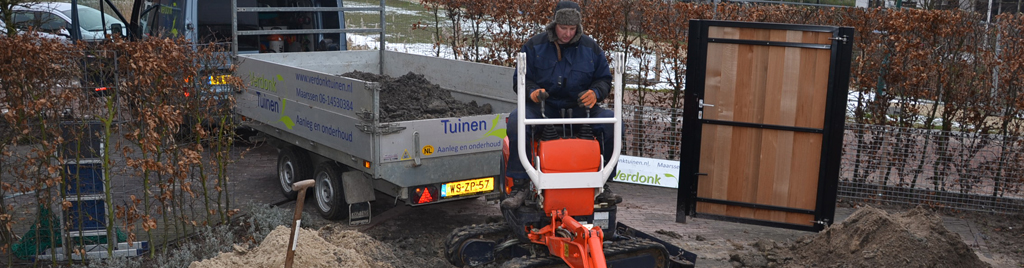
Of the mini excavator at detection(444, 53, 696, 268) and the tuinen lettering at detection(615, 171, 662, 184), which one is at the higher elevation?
the mini excavator at detection(444, 53, 696, 268)

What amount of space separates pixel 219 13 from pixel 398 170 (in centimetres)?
495

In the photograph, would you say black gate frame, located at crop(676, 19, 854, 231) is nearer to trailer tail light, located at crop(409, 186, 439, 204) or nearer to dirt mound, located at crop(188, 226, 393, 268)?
trailer tail light, located at crop(409, 186, 439, 204)

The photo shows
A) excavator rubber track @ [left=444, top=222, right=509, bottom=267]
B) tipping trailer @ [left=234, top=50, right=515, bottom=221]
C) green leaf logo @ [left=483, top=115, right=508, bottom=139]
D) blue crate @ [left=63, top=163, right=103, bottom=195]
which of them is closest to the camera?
blue crate @ [left=63, top=163, right=103, bottom=195]

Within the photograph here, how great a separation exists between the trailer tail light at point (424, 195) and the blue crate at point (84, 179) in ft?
7.49

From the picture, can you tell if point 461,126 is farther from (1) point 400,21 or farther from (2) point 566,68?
(1) point 400,21

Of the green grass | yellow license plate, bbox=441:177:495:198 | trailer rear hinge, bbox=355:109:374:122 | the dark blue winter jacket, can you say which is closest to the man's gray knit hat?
the dark blue winter jacket

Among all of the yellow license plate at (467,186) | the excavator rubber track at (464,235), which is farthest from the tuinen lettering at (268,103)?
the excavator rubber track at (464,235)

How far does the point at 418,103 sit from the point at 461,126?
841 millimetres

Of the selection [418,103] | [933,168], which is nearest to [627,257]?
[418,103]

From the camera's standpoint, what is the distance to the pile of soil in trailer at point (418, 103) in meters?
7.35

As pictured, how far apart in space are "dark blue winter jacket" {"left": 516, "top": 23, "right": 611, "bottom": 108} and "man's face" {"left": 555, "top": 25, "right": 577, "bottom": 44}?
84mm

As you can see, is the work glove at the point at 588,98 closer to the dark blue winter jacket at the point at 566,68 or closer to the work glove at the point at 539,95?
the work glove at the point at 539,95

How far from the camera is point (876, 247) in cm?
618

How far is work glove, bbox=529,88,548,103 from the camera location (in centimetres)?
527
